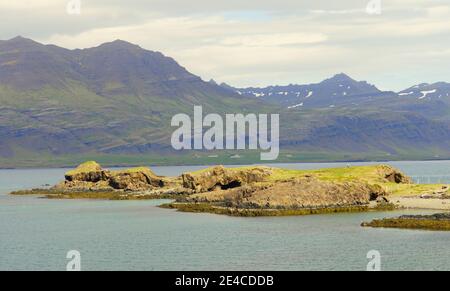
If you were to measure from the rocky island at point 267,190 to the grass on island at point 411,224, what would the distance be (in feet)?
62.9

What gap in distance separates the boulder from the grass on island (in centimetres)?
5040

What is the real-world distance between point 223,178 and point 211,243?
64167mm

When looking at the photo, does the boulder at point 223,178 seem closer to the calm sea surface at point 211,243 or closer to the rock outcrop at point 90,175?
the calm sea surface at point 211,243

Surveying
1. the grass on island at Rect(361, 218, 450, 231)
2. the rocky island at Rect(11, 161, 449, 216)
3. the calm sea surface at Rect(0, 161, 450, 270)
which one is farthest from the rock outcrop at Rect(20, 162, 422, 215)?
the grass on island at Rect(361, 218, 450, 231)

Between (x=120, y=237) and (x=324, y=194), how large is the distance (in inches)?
1565

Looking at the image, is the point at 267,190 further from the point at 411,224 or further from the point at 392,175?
the point at 392,175

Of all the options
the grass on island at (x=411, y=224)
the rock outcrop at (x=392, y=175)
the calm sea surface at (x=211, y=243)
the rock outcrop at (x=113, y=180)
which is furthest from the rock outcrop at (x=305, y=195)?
the rock outcrop at (x=113, y=180)

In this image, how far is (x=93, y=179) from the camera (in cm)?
19625

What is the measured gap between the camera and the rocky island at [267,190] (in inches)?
4646

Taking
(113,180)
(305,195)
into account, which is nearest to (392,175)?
(305,195)

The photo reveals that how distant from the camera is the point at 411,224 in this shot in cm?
9244

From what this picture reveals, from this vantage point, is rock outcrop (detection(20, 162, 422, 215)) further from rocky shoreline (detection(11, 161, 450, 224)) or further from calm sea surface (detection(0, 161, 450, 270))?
calm sea surface (detection(0, 161, 450, 270))
